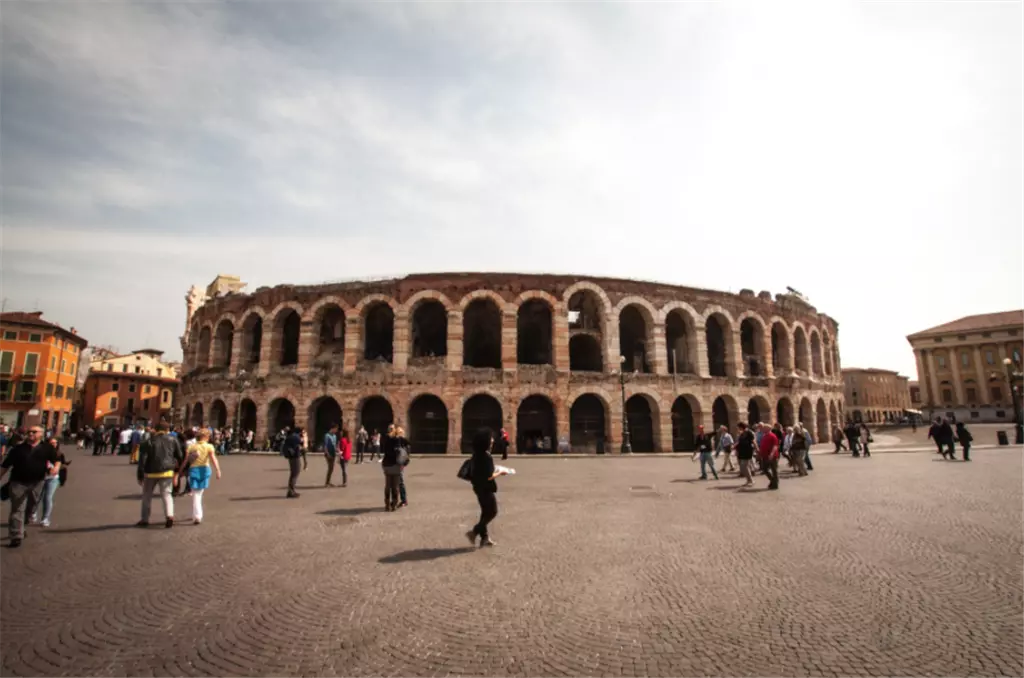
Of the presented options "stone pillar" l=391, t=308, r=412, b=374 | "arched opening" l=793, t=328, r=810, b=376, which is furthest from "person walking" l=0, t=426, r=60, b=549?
"arched opening" l=793, t=328, r=810, b=376

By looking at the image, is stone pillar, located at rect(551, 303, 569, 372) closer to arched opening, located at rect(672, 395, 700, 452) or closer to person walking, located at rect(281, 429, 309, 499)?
arched opening, located at rect(672, 395, 700, 452)

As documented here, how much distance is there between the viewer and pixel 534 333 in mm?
31578

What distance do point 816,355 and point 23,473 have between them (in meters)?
41.7

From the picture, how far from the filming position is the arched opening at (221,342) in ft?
105

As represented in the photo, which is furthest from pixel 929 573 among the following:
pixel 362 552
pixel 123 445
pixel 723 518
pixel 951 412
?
pixel 951 412

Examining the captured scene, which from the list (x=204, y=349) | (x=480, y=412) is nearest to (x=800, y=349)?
(x=480, y=412)

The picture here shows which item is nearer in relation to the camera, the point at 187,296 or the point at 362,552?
the point at 362,552

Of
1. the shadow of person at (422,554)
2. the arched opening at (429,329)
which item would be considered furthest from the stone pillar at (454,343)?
the shadow of person at (422,554)

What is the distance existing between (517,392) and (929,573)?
20776mm

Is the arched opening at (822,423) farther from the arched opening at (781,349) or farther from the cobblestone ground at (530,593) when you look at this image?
the cobblestone ground at (530,593)

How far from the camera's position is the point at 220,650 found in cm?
377

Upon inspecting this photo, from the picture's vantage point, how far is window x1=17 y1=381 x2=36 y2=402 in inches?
1570

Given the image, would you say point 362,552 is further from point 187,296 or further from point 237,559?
point 187,296

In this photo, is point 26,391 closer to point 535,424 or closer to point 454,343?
point 454,343
